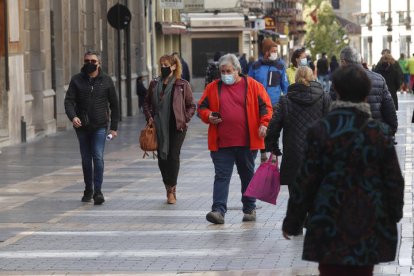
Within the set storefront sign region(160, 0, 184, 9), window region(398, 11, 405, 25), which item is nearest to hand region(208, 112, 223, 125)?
storefront sign region(160, 0, 184, 9)

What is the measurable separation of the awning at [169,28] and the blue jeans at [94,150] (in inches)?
1492

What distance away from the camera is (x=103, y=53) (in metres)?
41.6

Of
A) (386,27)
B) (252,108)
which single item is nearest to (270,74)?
(252,108)

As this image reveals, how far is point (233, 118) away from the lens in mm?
14445

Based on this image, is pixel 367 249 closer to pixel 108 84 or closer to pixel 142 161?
pixel 108 84

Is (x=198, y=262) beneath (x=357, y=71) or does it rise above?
beneath

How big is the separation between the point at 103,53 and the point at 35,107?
10.5 metres

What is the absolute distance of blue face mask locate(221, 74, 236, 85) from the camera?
1431cm

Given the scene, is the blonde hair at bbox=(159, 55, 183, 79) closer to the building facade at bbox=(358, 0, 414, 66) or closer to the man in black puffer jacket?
the man in black puffer jacket

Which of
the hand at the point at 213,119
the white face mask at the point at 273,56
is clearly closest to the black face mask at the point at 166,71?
the hand at the point at 213,119

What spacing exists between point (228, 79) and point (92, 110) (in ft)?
9.64

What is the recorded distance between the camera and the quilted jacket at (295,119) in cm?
1322

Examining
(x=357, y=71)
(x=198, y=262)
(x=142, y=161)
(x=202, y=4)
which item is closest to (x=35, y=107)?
(x=142, y=161)

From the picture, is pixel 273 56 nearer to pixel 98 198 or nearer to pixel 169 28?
pixel 98 198
